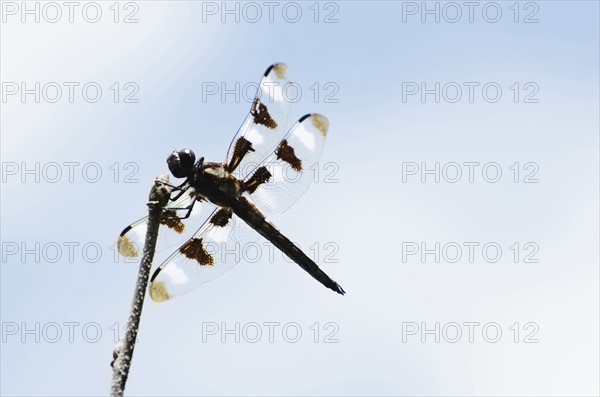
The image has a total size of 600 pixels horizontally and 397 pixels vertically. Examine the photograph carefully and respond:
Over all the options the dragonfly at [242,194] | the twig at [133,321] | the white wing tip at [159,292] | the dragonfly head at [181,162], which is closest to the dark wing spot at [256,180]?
the dragonfly at [242,194]

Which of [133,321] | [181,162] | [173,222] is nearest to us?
[133,321]

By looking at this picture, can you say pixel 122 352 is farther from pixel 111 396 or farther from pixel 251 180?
pixel 251 180

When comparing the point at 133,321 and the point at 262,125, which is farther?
the point at 262,125

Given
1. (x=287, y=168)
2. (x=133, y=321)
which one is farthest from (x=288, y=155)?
(x=133, y=321)

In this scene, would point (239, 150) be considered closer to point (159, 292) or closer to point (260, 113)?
point (260, 113)

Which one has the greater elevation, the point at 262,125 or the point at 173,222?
the point at 262,125

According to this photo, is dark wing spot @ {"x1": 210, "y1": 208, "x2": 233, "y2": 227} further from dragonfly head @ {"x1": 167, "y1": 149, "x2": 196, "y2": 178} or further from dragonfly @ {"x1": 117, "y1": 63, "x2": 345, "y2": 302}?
dragonfly head @ {"x1": 167, "y1": 149, "x2": 196, "y2": 178}
